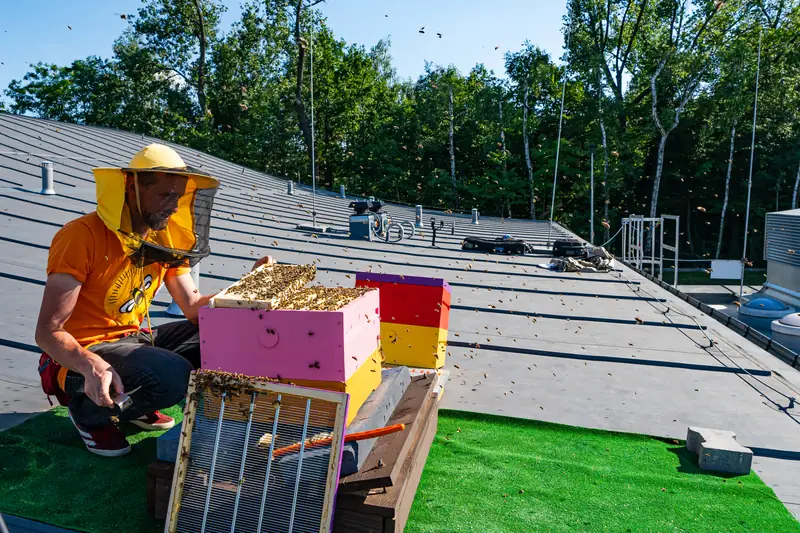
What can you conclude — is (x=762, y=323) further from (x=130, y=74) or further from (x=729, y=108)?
(x=130, y=74)

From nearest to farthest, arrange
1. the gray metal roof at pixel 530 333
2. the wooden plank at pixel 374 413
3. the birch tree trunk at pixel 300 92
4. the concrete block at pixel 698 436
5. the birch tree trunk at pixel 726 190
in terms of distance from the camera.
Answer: the wooden plank at pixel 374 413 < the concrete block at pixel 698 436 < the gray metal roof at pixel 530 333 < the birch tree trunk at pixel 726 190 < the birch tree trunk at pixel 300 92

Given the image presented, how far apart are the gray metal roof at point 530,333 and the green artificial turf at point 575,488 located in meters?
0.21

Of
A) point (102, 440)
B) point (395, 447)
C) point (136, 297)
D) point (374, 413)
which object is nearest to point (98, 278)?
point (136, 297)

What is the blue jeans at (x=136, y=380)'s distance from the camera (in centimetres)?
237

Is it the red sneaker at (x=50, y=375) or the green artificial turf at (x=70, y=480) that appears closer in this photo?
the green artificial turf at (x=70, y=480)

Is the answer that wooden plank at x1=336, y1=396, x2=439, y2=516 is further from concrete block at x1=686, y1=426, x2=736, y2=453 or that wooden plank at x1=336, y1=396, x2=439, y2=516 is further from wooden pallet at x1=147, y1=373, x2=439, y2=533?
concrete block at x1=686, y1=426, x2=736, y2=453

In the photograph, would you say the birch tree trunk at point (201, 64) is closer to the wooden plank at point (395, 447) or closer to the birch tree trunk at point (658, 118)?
the birch tree trunk at point (658, 118)

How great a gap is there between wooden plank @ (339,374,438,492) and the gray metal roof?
82 centimetres

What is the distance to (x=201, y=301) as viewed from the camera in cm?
285

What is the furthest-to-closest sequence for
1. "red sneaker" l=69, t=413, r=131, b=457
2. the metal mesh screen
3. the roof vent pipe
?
the roof vent pipe → "red sneaker" l=69, t=413, r=131, b=457 → the metal mesh screen

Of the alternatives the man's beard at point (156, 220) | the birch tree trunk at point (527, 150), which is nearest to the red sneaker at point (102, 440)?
the man's beard at point (156, 220)

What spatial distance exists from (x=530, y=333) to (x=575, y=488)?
260cm

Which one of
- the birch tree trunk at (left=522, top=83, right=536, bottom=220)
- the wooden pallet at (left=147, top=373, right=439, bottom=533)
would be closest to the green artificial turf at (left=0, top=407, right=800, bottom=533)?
the wooden pallet at (left=147, top=373, right=439, bottom=533)

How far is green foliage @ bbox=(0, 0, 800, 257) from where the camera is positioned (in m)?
25.4
